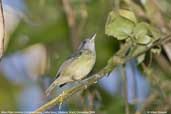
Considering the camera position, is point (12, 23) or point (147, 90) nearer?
point (147, 90)

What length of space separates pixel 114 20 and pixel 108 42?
494mm

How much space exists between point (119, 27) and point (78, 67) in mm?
122

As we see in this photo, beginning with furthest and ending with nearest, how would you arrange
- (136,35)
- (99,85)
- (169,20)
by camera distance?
(99,85) < (169,20) < (136,35)

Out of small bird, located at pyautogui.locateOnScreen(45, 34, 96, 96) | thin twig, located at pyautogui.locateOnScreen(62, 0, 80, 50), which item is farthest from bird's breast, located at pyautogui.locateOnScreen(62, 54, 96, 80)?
thin twig, located at pyautogui.locateOnScreen(62, 0, 80, 50)

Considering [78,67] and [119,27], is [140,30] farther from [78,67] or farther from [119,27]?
[78,67]

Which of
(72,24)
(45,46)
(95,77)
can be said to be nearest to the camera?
(95,77)

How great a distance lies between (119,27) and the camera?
1093 millimetres

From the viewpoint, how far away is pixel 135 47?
112 centimetres

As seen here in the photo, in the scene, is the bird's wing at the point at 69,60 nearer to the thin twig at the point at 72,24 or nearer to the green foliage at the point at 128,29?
the green foliage at the point at 128,29

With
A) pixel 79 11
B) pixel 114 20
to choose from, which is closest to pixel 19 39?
pixel 79 11

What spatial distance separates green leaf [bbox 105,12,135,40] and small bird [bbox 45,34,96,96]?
0.06 m

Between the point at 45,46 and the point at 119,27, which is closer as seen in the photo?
the point at 119,27

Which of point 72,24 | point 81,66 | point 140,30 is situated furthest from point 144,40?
point 72,24

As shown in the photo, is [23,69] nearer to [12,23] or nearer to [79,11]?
[12,23]
